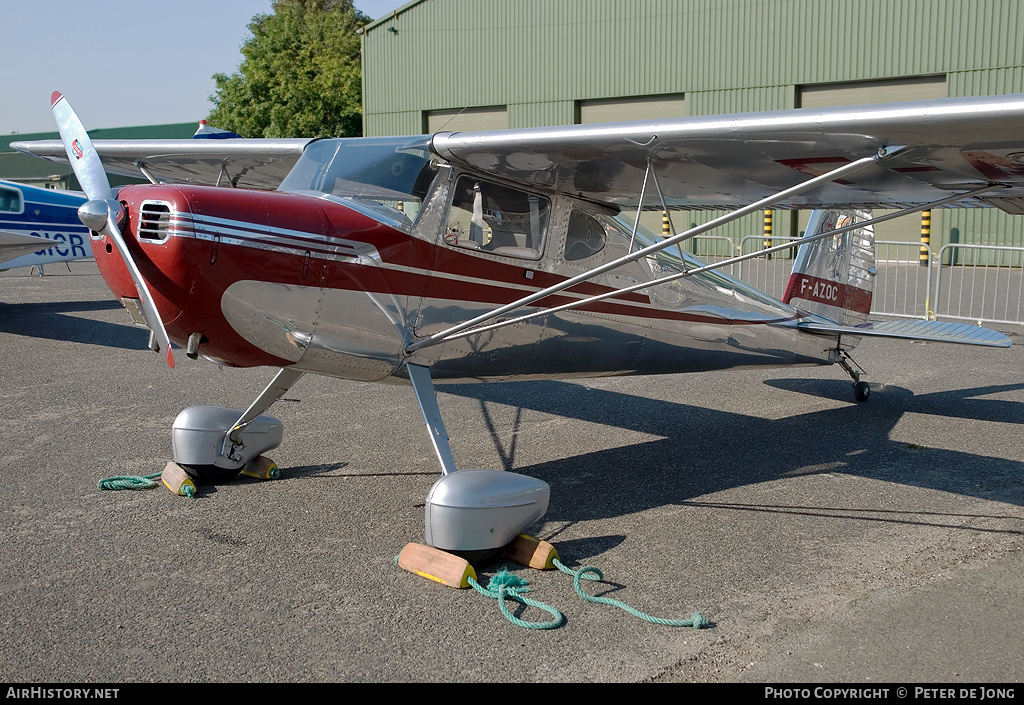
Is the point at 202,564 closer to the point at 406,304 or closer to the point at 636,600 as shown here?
the point at 406,304

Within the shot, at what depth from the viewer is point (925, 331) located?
267 inches

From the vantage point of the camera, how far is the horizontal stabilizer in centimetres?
655

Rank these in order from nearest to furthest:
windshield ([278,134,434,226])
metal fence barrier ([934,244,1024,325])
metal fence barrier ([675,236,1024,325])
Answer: windshield ([278,134,434,226])
metal fence barrier ([934,244,1024,325])
metal fence barrier ([675,236,1024,325])

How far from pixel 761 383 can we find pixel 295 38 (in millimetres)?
40294

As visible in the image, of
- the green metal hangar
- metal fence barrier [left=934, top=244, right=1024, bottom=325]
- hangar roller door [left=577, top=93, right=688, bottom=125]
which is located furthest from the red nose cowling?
hangar roller door [left=577, top=93, right=688, bottom=125]

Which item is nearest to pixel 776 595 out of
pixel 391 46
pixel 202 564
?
pixel 202 564

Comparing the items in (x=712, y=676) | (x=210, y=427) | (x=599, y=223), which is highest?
(x=599, y=223)

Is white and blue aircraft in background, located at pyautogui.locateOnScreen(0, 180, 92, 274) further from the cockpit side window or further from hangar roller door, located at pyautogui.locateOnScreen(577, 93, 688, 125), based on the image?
hangar roller door, located at pyautogui.locateOnScreen(577, 93, 688, 125)

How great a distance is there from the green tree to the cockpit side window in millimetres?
34440

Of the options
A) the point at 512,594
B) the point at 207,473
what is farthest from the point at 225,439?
the point at 512,594

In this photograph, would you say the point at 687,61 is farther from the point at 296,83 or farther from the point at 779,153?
the point at 296,83

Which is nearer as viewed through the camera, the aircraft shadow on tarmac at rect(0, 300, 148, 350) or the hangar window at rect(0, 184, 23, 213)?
the aircraft shadow on tarmac at rect(0, 300, 148, 350)

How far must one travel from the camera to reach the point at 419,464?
5.91 meters

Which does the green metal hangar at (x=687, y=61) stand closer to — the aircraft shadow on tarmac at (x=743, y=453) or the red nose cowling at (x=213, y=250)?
the aircraft shadow on tarmac at (x=743, y=453)
